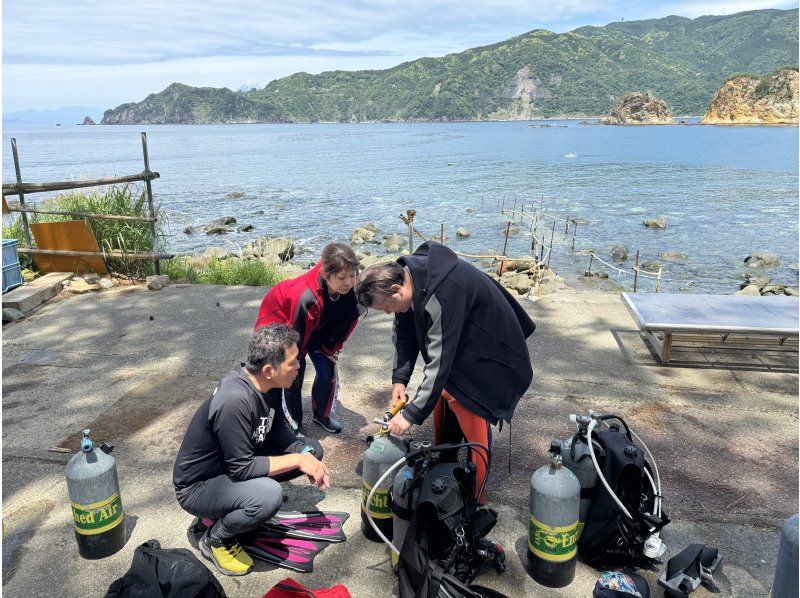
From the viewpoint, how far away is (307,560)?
332 centimetres

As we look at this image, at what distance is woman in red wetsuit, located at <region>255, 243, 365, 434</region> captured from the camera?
382 cm

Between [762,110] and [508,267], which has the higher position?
[762,110]

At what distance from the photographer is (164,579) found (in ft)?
8.25

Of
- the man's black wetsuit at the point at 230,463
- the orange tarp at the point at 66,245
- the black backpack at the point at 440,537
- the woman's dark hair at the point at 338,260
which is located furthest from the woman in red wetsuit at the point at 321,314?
the orange tarp at the point at 66,245

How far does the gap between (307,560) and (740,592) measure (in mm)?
2278

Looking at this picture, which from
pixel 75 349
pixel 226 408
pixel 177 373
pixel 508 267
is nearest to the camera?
pixel 226 408

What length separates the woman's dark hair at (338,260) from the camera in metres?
3.75

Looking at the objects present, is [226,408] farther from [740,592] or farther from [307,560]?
[740,592]

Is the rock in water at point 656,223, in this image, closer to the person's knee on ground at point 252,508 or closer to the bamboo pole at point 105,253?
the bamboo pole at point 105,253

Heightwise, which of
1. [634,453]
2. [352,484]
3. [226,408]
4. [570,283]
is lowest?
[570,283]

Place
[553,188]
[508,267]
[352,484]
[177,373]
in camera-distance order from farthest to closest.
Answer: [553,188], [508,267], [177,373], [352,484]

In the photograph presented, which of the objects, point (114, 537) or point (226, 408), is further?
point (114, 537)

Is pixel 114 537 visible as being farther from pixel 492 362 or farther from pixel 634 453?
pixel 634 453

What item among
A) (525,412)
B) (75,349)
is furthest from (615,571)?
(75,349)
